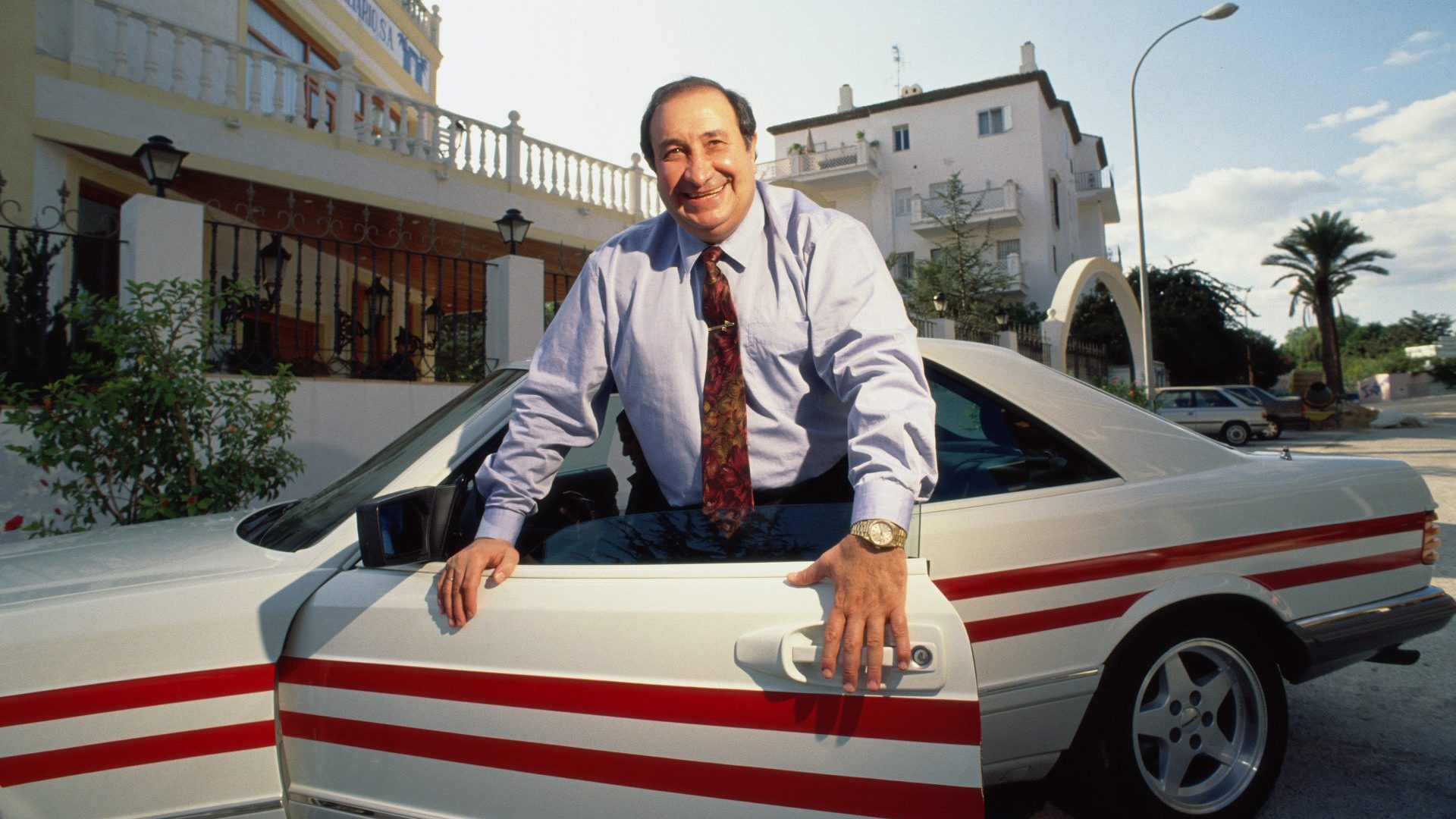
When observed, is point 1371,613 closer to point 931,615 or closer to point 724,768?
point 931,615

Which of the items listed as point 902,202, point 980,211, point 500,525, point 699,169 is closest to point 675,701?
point 500,525

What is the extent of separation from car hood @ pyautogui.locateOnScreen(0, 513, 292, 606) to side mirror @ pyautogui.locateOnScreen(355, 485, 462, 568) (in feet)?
1.15

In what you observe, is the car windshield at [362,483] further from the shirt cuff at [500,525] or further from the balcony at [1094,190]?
the balcony at [1094,190]

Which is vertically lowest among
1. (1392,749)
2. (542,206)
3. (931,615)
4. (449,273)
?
(1392,749)

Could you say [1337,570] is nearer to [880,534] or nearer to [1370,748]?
[1370,748]

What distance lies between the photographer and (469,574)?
148 centimetres

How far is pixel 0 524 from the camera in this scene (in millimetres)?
5039

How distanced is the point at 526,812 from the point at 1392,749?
3095 mm

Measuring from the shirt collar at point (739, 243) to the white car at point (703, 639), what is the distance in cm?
57

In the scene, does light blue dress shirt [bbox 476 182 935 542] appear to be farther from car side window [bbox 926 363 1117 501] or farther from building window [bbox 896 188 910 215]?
building window [bbox 896 188 910 215]

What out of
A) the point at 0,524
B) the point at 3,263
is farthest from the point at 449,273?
the point at 0,524

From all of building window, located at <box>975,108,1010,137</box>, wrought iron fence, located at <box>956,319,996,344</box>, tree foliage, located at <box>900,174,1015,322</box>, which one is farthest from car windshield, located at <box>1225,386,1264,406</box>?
building window, located at <box>975,108,1010,137</box>

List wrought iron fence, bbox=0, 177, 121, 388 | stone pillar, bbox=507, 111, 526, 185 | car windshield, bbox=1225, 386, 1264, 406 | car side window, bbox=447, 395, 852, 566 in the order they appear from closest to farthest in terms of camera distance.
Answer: car side window, bbox=447, 395, 852, 566 → wrought iron fence, bbox=0, 177, 121, 388 → stone pillar, bbox=507, 111, 526, 185 → car windshield, bbox=1225, 386, 1264, 406

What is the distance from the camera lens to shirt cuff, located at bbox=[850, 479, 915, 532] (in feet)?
4.28
